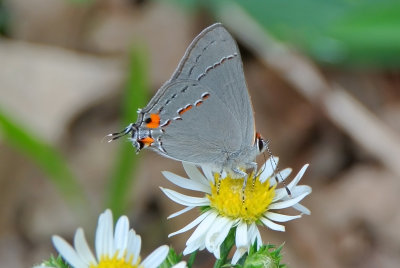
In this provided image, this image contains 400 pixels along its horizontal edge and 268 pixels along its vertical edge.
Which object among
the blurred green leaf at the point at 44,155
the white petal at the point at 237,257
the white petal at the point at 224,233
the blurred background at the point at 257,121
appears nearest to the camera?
the white petal at the point at 237,257

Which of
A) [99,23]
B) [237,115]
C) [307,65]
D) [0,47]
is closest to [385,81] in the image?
[307,65]

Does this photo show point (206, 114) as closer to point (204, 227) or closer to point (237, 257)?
point (204, 227)

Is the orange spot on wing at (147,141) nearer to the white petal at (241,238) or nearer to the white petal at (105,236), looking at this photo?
the white petal at (105,236)

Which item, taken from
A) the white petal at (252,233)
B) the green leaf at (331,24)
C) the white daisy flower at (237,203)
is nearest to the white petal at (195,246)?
the white daisy flower at (237,203)

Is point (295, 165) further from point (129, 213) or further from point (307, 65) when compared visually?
point (129, 213)

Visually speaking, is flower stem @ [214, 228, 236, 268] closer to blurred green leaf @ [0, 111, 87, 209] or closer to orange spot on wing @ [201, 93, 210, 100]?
orange spot on wing @ [201, 93, 210, 100]

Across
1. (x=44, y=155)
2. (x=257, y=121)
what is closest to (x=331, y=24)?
(x=257, y=121)
